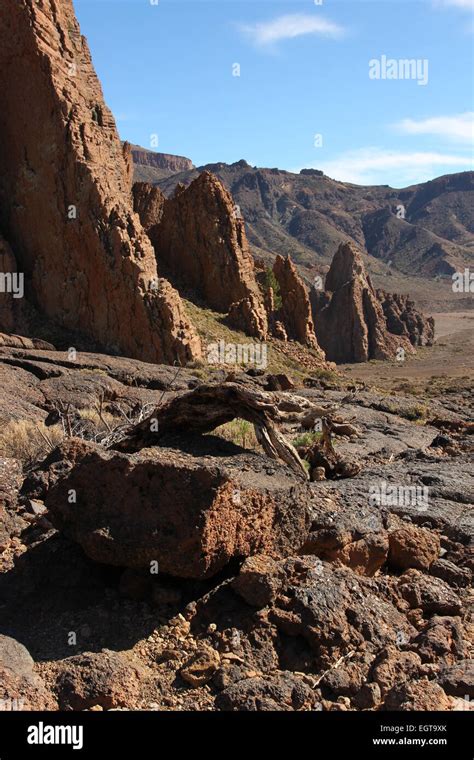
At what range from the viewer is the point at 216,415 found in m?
6.45

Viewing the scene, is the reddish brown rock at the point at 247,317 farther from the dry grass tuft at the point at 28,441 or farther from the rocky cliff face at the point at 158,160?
the rocky cliff face at the point at 158,160

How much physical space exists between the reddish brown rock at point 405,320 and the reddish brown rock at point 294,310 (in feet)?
68.6

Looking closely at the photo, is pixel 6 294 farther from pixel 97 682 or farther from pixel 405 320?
pixel 405 320

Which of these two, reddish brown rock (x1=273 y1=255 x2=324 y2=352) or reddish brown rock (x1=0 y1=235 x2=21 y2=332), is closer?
reddish brown rock (x1=0 y1=235 x2=21 y2=332)

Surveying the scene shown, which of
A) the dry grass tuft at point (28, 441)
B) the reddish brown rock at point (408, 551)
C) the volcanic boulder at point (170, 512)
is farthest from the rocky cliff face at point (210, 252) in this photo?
the volcanic boulder at point (170, 512)

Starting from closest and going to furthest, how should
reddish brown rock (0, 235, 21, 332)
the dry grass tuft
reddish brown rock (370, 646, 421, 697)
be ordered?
reddish brown rock (370, 646, 421, 697) → the dry grass tuft → reddish brown rock (0, 235, 21, 332)

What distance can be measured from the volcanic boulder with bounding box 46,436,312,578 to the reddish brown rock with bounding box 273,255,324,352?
1138 inches

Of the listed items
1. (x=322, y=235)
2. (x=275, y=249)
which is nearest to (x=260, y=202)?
(x=322, y=235)

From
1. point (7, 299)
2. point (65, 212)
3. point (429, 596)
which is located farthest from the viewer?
point (7, 299)

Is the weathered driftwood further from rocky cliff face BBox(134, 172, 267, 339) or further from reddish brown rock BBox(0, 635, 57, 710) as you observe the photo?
rocky cliff face BBox(134, 172, 267, 339)

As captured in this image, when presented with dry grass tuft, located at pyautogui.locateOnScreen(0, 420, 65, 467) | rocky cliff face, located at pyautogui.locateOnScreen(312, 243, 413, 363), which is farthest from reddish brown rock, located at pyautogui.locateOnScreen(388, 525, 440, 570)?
rocky cliff face, located at pyautogui.locateOnScreen(312, 243, 413, 363)

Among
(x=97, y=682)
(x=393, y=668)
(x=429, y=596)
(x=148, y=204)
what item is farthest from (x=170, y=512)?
(x=148, y=204)

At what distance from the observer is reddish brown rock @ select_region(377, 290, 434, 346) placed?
54.6 metres

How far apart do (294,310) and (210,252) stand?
6.59 meters
